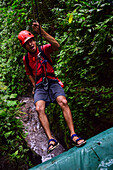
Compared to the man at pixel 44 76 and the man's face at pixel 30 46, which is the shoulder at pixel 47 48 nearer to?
the man at pixel 44 76

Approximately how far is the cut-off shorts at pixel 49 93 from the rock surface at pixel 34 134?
6.49 feet

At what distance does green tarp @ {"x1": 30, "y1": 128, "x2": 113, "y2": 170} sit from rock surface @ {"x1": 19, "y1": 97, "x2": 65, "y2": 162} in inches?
103

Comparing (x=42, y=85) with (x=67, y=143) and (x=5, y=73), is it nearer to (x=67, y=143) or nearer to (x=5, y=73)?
(x=67, y=143)

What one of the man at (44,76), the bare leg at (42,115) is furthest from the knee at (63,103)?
the bare leg at (42,115)

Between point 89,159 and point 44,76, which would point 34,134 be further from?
point 89,159

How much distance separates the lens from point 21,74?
20.1 feet

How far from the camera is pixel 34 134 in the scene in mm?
4781

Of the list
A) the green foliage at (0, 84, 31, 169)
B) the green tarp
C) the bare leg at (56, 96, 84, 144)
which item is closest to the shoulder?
the bare leg at (56, 96, 84, 144)

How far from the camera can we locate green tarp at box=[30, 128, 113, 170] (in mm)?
1803

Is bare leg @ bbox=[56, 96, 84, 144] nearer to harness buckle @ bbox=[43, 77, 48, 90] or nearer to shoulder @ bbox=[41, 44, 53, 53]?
harness buckle @ bbox=[43, 77, 48, 90]

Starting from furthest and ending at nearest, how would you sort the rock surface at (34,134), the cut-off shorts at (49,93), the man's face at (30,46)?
the rock surface at (34,134)
the man's face at (30,46)
the cut-off shorts at (49,93)

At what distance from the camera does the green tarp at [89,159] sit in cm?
180

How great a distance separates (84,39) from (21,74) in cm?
340

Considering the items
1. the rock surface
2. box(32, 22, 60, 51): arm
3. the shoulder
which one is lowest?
the rock surface
